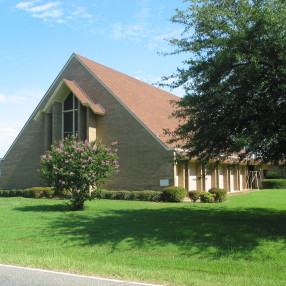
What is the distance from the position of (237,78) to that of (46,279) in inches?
309

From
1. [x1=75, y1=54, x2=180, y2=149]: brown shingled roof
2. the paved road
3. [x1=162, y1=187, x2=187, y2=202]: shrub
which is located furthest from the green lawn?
[x1=75, y1=54, x2=180, y2=149]: brown shingled roof

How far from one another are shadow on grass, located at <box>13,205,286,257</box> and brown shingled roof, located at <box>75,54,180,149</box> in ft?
32.6

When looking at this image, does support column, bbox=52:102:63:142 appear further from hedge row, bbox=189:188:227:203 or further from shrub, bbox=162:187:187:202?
hedge row, bbox=189:188:227:203

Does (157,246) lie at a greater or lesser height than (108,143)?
lesser

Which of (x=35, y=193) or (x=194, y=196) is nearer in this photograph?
(x=194, y=196)

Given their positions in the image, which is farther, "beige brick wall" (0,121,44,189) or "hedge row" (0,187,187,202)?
"beige brick wall" (0,121,44,189)

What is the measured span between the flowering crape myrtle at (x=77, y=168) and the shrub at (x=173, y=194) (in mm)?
5388

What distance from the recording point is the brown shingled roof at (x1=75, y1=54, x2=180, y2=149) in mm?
26438

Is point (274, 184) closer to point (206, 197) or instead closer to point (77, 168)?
point (206, 197)

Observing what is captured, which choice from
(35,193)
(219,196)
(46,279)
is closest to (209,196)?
(219,196)

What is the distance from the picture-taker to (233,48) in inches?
437

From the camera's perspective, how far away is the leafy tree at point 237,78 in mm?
10727

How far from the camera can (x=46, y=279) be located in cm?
715

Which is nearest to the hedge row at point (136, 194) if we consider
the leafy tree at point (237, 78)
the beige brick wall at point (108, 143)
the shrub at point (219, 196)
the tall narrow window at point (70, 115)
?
the beige brick wall at point (108, 143)
